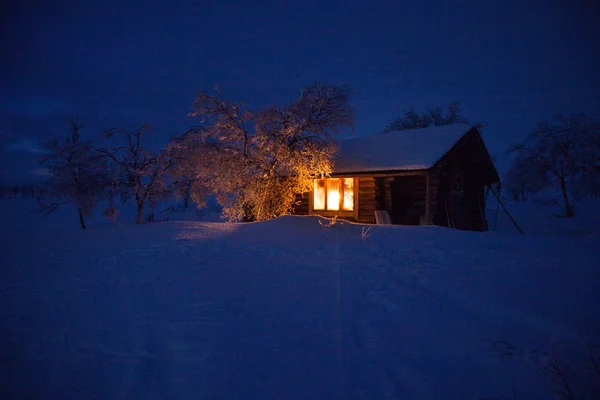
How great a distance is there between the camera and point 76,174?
51.2 feet

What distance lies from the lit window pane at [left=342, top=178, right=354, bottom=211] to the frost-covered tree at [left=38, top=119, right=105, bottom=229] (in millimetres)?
12586

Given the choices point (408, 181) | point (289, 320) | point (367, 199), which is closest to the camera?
point (289, 320)

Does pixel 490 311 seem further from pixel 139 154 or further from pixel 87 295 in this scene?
pixel 139 154

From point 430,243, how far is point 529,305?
10.3 feet

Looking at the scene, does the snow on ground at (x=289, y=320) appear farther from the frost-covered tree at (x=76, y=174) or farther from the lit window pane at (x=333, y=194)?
the frost-covered tree at (x=76, y=174)

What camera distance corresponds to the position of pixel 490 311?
334cm

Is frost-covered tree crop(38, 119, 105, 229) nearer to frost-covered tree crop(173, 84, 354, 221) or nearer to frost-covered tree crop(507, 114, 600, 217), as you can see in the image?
frost-covered tree crop(173, 84, 354, 221)

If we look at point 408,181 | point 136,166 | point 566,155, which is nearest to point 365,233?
point 408,181

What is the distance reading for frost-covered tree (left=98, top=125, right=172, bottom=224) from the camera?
1510 centimetres

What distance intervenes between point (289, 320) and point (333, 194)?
1184cm

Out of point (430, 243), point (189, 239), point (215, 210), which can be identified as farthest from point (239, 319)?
point (215, 210)

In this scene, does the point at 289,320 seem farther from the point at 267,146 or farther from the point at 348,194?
the point at 348,194

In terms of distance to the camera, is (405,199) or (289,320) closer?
(289,320)

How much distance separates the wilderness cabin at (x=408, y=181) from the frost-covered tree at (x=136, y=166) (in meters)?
7.68
